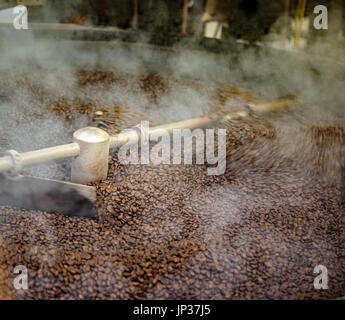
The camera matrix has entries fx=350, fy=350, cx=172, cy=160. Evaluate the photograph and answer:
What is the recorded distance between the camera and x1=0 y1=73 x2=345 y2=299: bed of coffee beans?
1618 mm

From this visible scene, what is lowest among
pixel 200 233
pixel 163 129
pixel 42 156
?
pixel 200 233

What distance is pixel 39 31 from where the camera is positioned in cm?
409

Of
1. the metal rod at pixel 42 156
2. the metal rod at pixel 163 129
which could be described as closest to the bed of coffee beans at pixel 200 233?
the metal rod at pixel 163 129

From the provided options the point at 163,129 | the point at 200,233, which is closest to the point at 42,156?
the point at 163,129

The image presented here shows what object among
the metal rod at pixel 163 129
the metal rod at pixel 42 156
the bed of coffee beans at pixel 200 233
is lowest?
the bed of coffee beans at pixel 200 233

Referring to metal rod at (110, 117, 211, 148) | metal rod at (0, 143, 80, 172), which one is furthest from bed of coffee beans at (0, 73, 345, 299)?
metal rod at (0, 143, 80, 172)

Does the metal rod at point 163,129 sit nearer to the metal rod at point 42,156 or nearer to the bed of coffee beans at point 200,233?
the bed of coffee beans at point 200,233

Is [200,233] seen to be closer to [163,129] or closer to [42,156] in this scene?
[163,129]

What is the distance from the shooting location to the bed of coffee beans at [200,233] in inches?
63.7

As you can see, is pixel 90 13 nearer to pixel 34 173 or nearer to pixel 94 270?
pixel 34 173

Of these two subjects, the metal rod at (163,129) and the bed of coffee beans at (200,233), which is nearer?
the bed of coffee beans at (200,233)

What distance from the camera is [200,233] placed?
75.5 inches

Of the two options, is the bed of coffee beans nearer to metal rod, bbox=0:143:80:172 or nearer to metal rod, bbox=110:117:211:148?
metal rod, bbox=110:117:211:148

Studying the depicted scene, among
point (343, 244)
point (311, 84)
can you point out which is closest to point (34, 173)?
point (343, 244)
